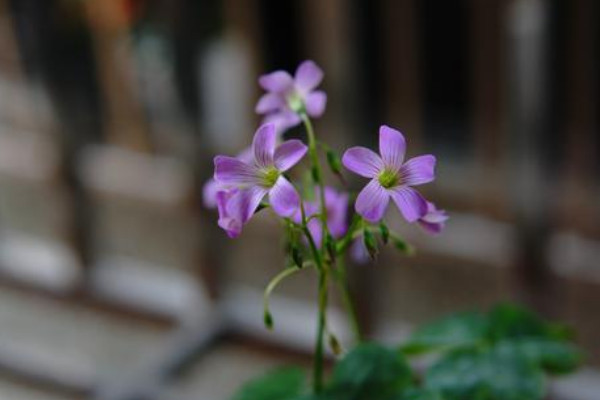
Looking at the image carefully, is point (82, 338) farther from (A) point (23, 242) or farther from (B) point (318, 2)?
(B) point (318, 2)

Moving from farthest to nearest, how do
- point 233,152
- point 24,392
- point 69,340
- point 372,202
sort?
point 233,152 → point 69,340 → point 24,392 → point 372,202

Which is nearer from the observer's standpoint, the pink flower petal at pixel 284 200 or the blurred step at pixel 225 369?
the pink flower petal at pixel 284 200

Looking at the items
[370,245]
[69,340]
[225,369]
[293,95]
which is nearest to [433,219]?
[370,245]

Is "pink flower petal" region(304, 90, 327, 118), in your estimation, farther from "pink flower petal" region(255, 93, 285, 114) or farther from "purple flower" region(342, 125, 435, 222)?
"purple flower" region(342, 125, 435, 222)

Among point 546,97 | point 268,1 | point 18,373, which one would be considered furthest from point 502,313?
point 268,1

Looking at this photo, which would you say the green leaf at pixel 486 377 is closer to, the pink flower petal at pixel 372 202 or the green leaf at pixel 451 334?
the green leaf at pixel 451 334

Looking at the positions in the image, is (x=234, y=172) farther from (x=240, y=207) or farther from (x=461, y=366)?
(x=461, y=366)

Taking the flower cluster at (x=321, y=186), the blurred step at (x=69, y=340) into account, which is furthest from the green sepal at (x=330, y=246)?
the blurred step at (x=69, y=340)
